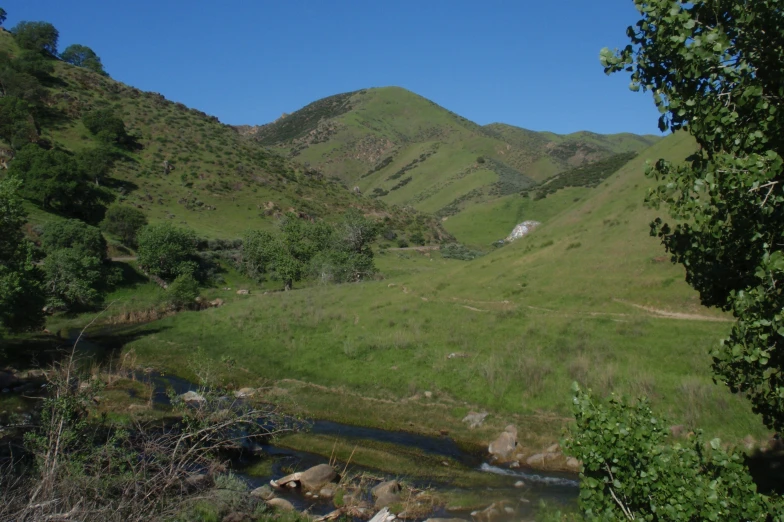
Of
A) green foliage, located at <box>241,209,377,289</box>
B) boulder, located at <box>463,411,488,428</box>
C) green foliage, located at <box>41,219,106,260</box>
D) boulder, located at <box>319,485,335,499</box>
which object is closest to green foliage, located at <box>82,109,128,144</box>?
green foliage, located at <box>241,209,377,289</box>

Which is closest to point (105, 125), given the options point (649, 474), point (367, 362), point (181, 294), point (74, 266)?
point (74, 266)

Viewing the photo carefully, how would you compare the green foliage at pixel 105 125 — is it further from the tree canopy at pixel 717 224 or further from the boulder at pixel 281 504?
the tree canopy at pixel 717 224

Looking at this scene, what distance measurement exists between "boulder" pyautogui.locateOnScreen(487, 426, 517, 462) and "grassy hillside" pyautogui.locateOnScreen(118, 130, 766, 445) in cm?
58

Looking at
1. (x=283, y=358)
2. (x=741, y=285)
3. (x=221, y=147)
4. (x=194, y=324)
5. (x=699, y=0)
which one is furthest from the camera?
(x=221, y=147)

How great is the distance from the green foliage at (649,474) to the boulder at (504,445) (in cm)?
1352

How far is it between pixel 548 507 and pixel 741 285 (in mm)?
9767

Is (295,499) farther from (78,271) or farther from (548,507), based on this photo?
(78,271)

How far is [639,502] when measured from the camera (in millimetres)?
6270

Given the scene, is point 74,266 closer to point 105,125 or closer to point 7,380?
point 7,380

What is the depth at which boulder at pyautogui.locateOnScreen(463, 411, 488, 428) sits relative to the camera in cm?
2174

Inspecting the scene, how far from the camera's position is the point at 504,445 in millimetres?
19656

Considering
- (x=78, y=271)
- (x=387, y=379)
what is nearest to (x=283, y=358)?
(x=387, y=379)

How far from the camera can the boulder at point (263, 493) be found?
627 inches

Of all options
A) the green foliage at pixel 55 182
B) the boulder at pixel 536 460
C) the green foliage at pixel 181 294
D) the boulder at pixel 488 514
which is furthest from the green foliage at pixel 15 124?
the boulder at pixel 488 514
